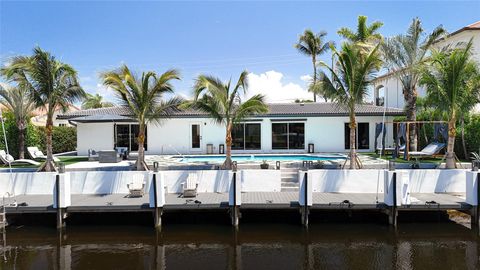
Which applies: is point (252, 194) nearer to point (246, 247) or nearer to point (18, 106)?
point (246, 247)

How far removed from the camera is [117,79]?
13492mm

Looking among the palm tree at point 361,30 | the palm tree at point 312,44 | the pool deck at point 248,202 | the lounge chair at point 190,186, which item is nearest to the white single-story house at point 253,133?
the palm tree at point 361,30

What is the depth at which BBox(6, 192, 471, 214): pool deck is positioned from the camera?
420 inches

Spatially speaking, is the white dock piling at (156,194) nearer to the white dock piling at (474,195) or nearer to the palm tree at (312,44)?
the white dock piling at (474,195)

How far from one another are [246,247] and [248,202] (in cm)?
190

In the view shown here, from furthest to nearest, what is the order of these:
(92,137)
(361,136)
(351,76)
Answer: (361,136) < (92,137) < (351,76)

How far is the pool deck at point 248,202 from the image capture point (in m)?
10.7

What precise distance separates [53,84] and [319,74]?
1146 cm

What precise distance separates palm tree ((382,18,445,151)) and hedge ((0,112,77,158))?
23.8 metres

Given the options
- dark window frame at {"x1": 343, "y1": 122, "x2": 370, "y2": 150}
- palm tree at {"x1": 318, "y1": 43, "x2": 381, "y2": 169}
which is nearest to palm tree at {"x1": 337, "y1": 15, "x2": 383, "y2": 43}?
dark window frame at {"x1": 343, "y1": 122, "x2": 370, "y2": 150}

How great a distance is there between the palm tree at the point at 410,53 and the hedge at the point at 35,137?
23.8 m

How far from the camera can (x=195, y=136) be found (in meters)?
24.1

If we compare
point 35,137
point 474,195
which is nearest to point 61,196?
point 474,195

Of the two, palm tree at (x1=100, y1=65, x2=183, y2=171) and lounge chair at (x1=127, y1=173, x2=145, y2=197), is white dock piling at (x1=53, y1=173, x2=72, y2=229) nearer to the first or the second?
lounge chair at (x1=127, y1=173, x2=145, y2=197)
